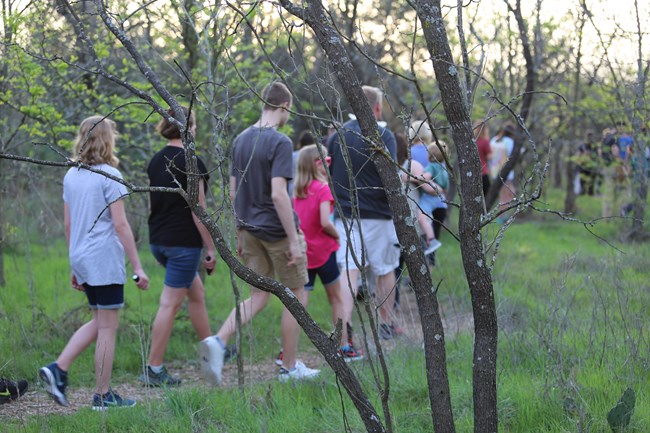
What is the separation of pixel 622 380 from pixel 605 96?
7022 mm

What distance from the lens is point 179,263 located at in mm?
5559

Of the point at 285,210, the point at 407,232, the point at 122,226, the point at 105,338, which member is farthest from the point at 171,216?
the point at 407,232

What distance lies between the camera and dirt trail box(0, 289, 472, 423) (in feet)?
15.7

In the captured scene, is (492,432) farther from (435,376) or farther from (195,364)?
(195,364)

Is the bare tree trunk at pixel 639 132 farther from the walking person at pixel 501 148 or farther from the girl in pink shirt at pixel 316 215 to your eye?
the walking person at pixel 501 148

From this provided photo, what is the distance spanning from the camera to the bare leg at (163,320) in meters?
5.62

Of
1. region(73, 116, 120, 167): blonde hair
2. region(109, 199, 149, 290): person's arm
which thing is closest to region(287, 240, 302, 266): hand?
region(109, 199, 149, 290): person's arm

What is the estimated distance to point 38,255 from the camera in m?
10.5

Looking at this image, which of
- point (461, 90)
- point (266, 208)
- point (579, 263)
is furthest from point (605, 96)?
point (461, 90)

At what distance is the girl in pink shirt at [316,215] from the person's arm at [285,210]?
676mm

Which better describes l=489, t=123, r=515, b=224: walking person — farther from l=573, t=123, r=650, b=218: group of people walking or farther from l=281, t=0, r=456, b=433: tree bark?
l=281, t=0, r=456, b=433: tree bark

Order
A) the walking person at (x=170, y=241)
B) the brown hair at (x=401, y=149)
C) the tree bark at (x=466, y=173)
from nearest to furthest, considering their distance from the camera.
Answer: the tree bark at (x=466, y=173), the walking person at (x=170, y=241), the brown hair at (x=401, y=149)

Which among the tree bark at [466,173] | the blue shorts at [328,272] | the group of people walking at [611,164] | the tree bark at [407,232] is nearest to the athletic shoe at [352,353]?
the blue shorts at [328,272]

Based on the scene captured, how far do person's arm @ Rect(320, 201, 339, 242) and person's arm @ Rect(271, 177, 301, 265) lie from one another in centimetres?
A: 65
